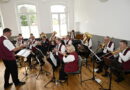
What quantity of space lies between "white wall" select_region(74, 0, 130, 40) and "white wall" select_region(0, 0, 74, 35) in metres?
1.17

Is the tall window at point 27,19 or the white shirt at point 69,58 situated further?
the tall window at point 27,19

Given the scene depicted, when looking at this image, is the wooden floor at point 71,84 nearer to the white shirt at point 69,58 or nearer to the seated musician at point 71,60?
the seated musician at point 71,60

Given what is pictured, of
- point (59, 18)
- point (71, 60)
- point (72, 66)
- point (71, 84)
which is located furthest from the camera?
point (59, 18)

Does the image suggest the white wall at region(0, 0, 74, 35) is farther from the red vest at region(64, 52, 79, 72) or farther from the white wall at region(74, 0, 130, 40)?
the red vest at region(64, 52, 79, 72)

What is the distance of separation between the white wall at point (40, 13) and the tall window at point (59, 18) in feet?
1.17

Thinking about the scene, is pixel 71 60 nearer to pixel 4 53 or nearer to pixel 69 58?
pixel 69 58

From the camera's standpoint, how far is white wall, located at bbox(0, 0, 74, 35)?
6.68 m

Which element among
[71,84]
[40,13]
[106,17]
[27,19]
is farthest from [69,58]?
[27,19]

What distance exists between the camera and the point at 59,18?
8195 mm

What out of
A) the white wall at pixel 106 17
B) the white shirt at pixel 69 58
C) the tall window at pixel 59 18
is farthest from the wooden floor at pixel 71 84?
the tall window at pixel 59 18

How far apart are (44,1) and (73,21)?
2.59 metres

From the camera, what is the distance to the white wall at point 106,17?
4078 mm

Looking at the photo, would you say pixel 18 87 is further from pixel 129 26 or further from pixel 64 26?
pixel 64 26

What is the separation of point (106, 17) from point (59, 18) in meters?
4.08
